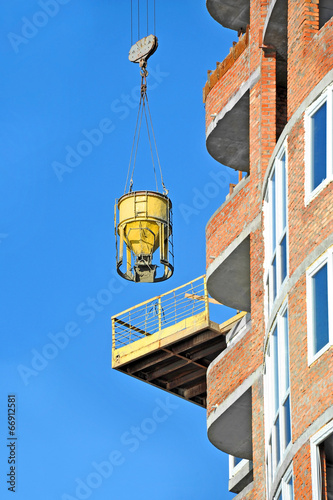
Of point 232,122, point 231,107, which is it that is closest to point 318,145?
point 231,107

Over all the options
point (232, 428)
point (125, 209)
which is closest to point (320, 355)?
point (232, 428)

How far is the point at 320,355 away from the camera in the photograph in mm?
28906

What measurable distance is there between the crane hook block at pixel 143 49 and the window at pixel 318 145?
1745 centimetres

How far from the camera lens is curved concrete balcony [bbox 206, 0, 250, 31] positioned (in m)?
41.3

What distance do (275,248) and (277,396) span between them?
122 inches

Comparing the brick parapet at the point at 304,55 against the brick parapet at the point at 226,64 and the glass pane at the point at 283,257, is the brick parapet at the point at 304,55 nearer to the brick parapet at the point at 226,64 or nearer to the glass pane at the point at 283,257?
the glass pane at the point at 283,257

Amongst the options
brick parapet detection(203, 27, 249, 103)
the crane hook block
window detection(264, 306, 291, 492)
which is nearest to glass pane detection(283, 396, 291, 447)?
window detection(264, 306, 291, 492)

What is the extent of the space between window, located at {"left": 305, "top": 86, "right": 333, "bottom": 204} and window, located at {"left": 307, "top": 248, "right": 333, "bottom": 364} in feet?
5.04

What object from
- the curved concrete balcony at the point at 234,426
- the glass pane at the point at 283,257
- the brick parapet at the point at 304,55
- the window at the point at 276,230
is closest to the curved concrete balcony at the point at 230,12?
the brick parapet at the point at 304,55

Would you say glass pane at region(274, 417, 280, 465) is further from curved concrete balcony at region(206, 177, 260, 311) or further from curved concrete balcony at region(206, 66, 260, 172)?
curved concrete balcony at region(206, 66, 260, 172)

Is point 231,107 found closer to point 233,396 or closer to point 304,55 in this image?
point 304,55

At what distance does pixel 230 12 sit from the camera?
41625mm

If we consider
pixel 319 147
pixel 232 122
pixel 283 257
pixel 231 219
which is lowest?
pixel 283 257

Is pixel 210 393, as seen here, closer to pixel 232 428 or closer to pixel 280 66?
pixel 232 428
